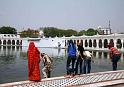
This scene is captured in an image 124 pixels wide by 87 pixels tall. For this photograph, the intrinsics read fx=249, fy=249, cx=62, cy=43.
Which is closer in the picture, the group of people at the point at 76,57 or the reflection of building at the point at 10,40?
the group of people at the point at 76,57

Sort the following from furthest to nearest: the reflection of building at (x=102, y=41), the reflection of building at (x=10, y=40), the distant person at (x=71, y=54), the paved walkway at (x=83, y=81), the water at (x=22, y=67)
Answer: the reflection of building at (x=10, y=40), the reflection of building at (x=102, y=41), the water at (x=22, y=67), the distant person at (x=71, y=54), the paved walkway at (x=83, y=81)

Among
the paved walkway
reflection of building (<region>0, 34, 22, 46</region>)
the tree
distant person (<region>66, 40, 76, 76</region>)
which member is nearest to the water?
distant person (<region>66, 40, 76, 76</region>)

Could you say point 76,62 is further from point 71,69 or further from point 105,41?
point 105,41

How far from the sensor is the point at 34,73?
302 inches

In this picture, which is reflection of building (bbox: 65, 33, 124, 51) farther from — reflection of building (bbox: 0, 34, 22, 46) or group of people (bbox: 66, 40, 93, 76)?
group of people (bbox: 66, 40, 93, 76)

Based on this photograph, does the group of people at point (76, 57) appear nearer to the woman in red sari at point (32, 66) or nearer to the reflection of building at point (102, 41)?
the woman in red sari at point (32, 66)

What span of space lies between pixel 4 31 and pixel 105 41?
57.5 metres

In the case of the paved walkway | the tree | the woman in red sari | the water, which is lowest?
the water

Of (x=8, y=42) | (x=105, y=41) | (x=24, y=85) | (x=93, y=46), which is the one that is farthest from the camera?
(x=8, y=42)

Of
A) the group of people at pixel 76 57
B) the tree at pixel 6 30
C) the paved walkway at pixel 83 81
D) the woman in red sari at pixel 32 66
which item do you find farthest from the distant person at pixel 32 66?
the tree at pixel 6 30

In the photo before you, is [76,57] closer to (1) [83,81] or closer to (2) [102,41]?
(1) [83,81]

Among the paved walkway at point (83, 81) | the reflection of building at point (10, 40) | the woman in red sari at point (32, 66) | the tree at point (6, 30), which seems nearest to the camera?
the paved walkway at point (83, 81)

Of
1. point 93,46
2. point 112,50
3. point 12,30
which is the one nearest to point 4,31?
point 12,30

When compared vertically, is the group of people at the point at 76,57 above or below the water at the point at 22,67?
above
